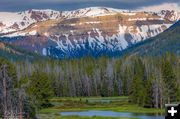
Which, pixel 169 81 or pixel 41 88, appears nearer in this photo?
pixel 169 81

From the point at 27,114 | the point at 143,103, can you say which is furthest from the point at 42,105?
the point at 27,114

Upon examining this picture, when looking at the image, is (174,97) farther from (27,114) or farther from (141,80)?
(27,114)

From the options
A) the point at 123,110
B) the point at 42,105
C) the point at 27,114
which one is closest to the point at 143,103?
the point at 123,110

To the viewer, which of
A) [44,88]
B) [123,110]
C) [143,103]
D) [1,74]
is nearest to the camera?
[1,74]

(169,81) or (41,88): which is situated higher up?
(169,81)

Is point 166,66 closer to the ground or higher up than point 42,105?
higher up

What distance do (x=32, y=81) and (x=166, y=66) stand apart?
42.2 m

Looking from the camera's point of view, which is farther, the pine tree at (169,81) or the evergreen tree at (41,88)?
the evergreen tree at (41,88)

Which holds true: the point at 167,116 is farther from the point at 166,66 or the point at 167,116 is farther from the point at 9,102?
the point at 166,66

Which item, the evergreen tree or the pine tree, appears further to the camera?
the evergreen tree

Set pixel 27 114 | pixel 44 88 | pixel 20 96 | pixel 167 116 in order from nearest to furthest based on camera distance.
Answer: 1. pixel 167 116
2. pixel 20 96
3. pixel 27 114
4. pixel 44 88

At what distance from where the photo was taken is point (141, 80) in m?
170

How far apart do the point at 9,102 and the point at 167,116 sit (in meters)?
64.6

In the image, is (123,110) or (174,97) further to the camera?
(174,97)
